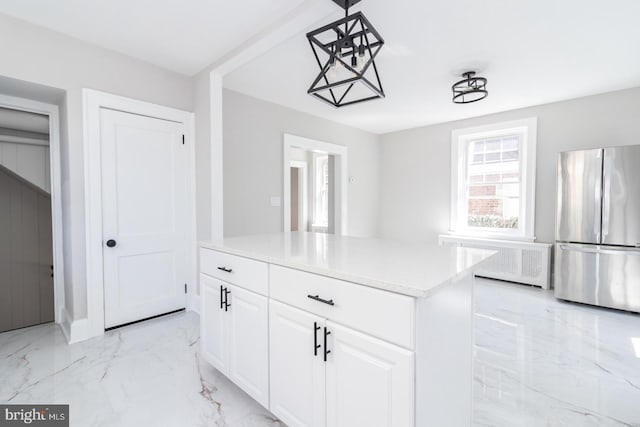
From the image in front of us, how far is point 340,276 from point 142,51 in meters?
2.79

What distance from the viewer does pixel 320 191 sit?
662 centimetres

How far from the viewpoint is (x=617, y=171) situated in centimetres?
308

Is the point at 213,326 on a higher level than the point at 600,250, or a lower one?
lower

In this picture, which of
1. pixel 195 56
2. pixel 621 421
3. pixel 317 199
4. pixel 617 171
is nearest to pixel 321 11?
pixel 195 56

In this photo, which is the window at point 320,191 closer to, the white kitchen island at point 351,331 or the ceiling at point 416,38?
the ceiling at point 416,38

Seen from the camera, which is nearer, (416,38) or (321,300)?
(321,300)

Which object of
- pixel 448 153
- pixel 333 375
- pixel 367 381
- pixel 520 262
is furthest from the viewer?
pixel 448 153

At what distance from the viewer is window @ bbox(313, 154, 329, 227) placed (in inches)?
256

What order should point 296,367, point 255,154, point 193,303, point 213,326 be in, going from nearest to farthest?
point 296,367
point 213,326
point 193,303
point 255,154

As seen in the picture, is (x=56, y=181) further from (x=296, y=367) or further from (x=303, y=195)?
(x=303, y=195)

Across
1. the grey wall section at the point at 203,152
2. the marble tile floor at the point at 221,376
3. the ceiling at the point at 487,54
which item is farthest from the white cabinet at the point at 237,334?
the ceiling at the point at 487,54

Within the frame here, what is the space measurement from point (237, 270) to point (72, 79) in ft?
7.37

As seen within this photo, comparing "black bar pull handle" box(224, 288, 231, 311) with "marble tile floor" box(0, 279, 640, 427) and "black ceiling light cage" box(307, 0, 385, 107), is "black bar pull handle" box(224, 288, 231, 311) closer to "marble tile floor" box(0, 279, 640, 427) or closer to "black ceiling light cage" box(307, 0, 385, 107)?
"marble tile floor" box(0, 279, 640, 427)

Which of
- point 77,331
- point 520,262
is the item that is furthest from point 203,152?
point 520,262
